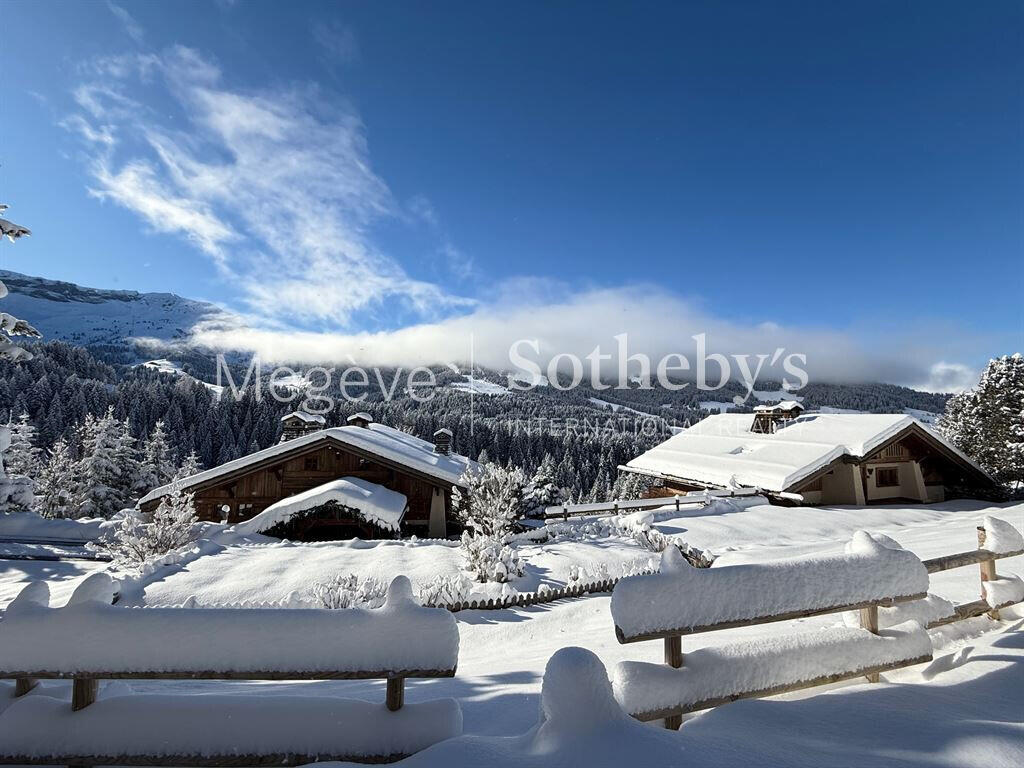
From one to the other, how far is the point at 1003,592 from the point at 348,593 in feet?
Answer: 40.6

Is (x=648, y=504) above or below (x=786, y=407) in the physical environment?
below

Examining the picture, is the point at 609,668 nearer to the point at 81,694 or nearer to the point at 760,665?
the point at 760,665

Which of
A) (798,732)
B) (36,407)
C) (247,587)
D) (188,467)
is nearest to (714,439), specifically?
(247,587)

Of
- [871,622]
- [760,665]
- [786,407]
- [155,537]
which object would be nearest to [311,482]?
[155,537]

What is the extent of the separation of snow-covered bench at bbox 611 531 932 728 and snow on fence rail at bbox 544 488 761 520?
20.2m

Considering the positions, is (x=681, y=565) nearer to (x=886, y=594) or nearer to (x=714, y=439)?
(x=886, y=594)

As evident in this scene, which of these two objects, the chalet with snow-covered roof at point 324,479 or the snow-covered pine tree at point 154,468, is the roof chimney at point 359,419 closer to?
the chalet with snow-covered roof at point 324,479

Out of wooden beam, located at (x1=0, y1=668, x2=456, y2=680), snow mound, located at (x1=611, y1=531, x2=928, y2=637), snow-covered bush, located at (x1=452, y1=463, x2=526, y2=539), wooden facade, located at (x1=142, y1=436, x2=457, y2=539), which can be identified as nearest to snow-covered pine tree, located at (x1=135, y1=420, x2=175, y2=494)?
wooden facade, located at (x1=142, y1=436, x2=457, y2=539)

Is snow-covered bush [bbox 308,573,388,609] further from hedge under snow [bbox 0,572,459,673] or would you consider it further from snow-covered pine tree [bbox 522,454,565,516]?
snow-covered pine tree [bbox 522,454,565,516]

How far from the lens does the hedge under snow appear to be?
310 centimetres

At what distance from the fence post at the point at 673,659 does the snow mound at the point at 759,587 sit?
248 millimetres

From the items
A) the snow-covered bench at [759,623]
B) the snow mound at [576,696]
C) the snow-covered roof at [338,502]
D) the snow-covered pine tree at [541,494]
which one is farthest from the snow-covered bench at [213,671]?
the snow-covered pine tree at [541,494]

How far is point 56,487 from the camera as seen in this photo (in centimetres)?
3666

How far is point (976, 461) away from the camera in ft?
90.9
